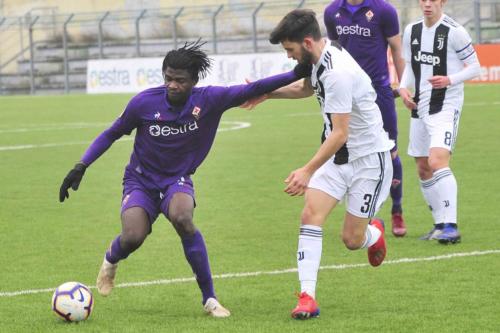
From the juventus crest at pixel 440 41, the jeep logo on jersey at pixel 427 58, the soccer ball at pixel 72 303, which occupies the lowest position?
the soccer ball at pixel 72 303

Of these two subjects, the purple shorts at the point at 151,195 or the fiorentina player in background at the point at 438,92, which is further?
the fiorentina player in background at the point at 438,92

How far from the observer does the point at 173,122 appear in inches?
283

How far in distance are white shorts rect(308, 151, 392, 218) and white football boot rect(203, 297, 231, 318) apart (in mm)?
1008

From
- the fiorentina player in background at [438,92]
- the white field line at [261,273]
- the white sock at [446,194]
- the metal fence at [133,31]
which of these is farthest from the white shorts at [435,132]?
the metal fence at [133,31]

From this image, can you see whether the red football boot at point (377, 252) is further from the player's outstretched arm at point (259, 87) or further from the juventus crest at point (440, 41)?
the juventus crest at point (440, 41)

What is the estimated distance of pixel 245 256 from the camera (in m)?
9.17

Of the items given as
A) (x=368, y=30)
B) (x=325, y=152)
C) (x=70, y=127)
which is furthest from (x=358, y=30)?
(x=70, y=127)

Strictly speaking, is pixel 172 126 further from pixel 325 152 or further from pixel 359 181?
pixel 359 181

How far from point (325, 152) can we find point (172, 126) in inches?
42.1

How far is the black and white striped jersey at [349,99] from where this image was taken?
6.79m

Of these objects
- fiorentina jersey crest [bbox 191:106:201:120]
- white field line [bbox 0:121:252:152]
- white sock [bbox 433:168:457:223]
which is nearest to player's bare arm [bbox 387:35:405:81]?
white sock [bbox 433:168:457:223]

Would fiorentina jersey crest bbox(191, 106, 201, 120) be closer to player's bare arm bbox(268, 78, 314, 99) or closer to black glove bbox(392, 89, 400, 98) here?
player's bare arm bbox(268, 78, 314, 99)

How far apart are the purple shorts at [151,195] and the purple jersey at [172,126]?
0.13 ft

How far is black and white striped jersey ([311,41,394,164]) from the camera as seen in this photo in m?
6.79
